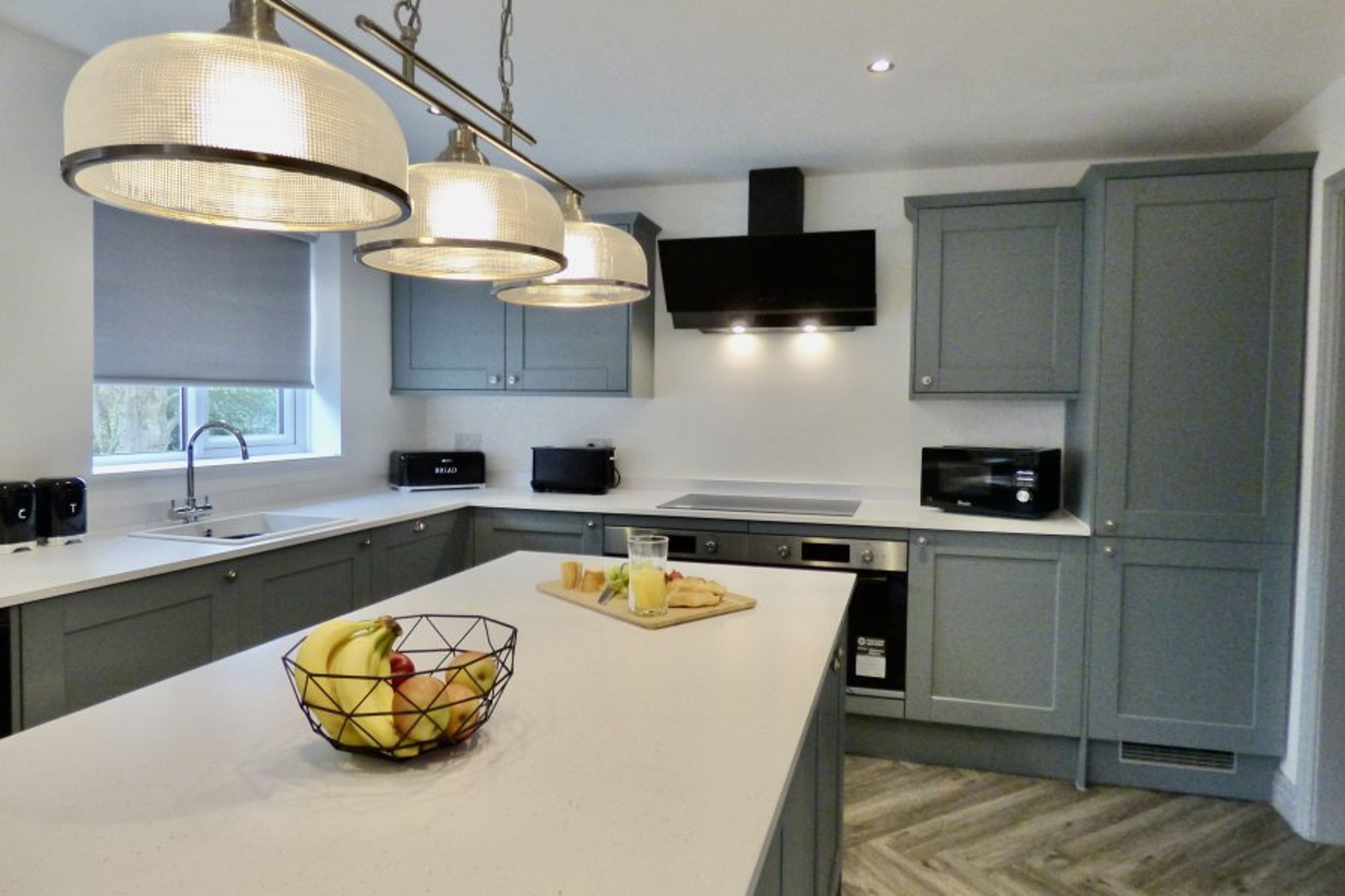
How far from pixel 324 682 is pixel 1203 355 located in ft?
9.27

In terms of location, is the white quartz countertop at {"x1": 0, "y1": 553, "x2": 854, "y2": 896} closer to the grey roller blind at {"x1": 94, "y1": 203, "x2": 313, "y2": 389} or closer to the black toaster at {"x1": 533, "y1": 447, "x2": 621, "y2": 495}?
the grey roller blind at {"x1": 94, "y1": 203, "x2": 313, "y2": 389}

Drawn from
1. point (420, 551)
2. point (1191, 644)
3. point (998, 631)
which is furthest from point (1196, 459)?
point (420, 551)

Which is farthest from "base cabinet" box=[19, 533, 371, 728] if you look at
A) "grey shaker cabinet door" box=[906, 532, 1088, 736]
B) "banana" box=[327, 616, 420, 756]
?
"grey shaker cabinet door" box=[906, 532, 1088, 736]

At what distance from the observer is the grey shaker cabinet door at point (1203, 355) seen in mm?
2525

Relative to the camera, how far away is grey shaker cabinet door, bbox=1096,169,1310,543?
2525 mm

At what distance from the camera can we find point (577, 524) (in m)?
3.25

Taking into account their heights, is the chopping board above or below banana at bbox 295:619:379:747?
below

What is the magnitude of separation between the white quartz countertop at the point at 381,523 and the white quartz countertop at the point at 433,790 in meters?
0.92

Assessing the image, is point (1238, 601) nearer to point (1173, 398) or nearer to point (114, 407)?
point (1173, 398)

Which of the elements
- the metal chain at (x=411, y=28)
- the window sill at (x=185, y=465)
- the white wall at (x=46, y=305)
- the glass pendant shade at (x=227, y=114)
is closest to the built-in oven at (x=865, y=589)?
the window sill at (x=185, y=465)

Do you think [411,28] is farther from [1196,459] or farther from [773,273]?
[1196,459]

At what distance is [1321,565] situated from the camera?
239cm

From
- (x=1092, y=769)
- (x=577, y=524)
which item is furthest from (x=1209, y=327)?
(x=577, y=524)

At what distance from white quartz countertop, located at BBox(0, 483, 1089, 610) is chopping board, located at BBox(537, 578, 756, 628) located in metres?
1.12
